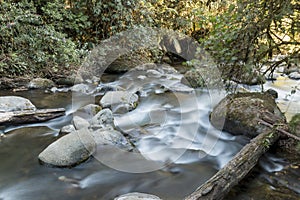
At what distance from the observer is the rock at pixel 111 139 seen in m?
3.05

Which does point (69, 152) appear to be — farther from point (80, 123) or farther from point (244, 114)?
point (244, 114)

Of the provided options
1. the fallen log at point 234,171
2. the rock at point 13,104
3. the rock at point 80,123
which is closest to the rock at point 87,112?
the rock at point 80,123

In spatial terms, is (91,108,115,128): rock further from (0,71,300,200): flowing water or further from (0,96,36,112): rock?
(0,96,36,112): rock

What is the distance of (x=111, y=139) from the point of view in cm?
309

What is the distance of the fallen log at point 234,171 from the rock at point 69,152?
4.53ft

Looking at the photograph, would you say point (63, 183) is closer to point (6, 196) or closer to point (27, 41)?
point (6, 196)

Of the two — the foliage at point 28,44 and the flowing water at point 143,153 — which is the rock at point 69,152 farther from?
the foliage at point 28,44

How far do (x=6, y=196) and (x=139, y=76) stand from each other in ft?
16.9

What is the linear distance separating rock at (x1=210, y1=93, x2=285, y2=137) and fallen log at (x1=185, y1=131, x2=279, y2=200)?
0.35 m

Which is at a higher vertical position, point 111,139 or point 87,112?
point 111,139

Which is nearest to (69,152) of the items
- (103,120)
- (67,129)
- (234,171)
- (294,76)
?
(67,129)

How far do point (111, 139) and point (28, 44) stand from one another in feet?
12.6

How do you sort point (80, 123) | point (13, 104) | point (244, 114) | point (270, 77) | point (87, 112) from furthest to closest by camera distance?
1. point (270, 77)
2. point (87, 112)
3. point (13, 104)
4. point (80, 123)
5. point (244, 114)

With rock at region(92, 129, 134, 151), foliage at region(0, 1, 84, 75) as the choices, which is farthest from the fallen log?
foliage at region(0, 1, 84, 75)
